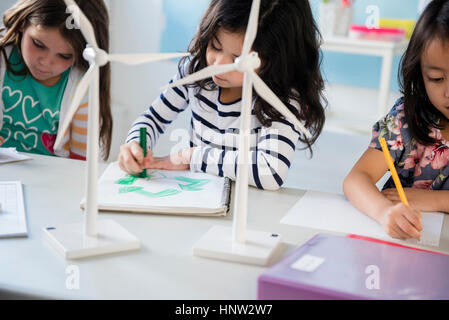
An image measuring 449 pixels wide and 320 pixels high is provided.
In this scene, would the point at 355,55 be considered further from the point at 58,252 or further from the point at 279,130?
the point at 58,252

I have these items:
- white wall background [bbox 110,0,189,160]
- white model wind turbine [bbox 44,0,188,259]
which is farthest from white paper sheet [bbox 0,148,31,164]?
white wall background [bbox 110,0,189,160]

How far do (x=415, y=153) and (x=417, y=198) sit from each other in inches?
8.8

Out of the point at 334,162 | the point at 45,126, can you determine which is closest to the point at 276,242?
the point at 45,126

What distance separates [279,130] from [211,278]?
545 mm

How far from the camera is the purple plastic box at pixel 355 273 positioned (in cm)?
68

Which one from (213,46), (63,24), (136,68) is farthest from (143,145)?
(136,68)

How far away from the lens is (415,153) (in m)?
1.31

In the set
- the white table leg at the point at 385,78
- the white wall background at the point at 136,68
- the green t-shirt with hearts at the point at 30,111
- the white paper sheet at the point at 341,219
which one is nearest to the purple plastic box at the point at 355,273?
the white paper sheet at the point at 341,219

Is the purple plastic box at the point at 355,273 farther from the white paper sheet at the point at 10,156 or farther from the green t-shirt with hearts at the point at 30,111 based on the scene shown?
the green t-shirt with hearts at the point at 30,111

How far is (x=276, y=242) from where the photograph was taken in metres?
0.86

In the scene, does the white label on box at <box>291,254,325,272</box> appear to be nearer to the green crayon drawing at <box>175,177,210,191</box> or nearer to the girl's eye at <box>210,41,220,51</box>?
the green crayon drawing at <box>175,177,210,191</box>

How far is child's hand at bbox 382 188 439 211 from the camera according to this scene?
109 centimetres

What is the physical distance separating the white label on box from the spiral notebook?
0.84ft

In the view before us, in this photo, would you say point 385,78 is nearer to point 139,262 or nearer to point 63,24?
point 63,24
